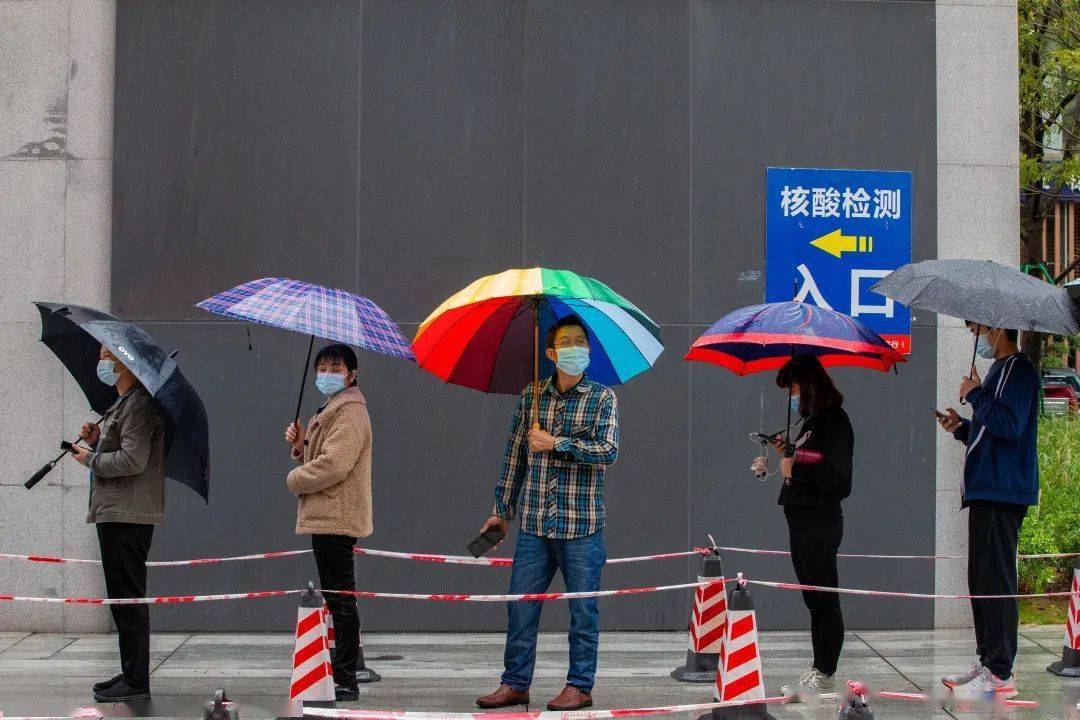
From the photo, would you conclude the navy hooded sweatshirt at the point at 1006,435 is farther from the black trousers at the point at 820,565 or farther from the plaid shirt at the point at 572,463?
the plaid shirt at the point at 572,463

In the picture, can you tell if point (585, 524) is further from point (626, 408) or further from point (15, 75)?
point (15, 75)

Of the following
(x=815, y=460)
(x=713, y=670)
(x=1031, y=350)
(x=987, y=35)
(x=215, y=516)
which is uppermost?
(x=987, y=35)

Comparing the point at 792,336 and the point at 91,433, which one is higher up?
the point at 792,336

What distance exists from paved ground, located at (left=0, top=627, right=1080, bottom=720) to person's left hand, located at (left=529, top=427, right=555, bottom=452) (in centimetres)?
151

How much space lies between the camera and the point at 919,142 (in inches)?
359

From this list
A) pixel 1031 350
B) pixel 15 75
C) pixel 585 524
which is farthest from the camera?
pixel 1031 350

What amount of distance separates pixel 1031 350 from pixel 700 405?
5.11m

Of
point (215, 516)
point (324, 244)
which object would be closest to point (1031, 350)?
point (324, 244)

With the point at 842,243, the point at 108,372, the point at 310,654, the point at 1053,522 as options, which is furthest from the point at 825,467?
the point at 1053,522

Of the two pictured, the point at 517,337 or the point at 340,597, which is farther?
the point at 517,337

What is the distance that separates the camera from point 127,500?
21.4 ft

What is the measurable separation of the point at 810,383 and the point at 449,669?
116 inches

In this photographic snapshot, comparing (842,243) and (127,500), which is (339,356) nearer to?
(127,500)

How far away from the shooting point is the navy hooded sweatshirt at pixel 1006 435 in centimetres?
654
